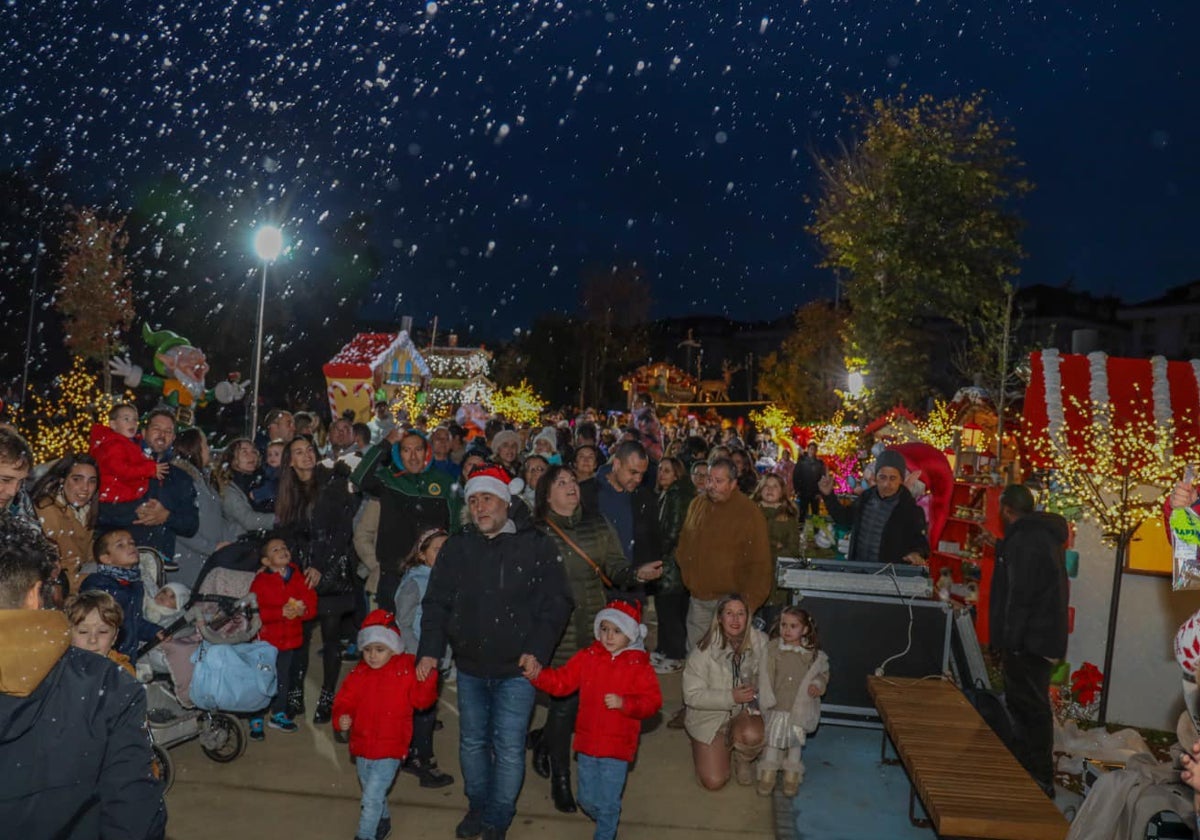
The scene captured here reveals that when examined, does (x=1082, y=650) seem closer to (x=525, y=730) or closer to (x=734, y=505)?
(x=734, y=505)

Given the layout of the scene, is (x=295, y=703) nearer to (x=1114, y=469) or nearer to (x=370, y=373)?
(x=1114, y=469)

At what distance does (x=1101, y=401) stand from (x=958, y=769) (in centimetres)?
481

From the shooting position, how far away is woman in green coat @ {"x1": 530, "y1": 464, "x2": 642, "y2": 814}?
584 cm

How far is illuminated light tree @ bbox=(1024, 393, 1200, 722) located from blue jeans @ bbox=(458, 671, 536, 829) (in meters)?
5.13

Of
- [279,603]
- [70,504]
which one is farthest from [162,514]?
[279,603]

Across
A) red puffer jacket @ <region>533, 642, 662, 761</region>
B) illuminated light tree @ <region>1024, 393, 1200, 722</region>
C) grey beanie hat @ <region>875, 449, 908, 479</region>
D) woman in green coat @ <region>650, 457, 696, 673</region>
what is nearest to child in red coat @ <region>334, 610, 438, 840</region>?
red puffer jacket @ <region>533, 642, 662, 761</region>

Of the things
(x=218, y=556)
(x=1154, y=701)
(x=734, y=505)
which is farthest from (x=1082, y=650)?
(x=218, y=556)

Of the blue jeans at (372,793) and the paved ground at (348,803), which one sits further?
the paved ground at (348,803)

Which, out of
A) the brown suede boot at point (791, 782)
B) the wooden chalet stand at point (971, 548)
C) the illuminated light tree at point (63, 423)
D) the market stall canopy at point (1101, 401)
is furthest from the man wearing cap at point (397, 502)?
the illuminated light tree at point (63, 423)

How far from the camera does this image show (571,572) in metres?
5.96

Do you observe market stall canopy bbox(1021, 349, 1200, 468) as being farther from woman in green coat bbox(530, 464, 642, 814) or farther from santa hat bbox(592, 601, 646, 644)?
santa hat bbox(592, 601, 646, 644)

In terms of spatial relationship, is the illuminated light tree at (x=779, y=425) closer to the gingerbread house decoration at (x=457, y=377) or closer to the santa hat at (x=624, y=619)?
the gingerbread house decoration at (x=457, y=377)

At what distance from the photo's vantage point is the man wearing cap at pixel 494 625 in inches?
198

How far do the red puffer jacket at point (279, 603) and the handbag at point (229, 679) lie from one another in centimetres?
58
